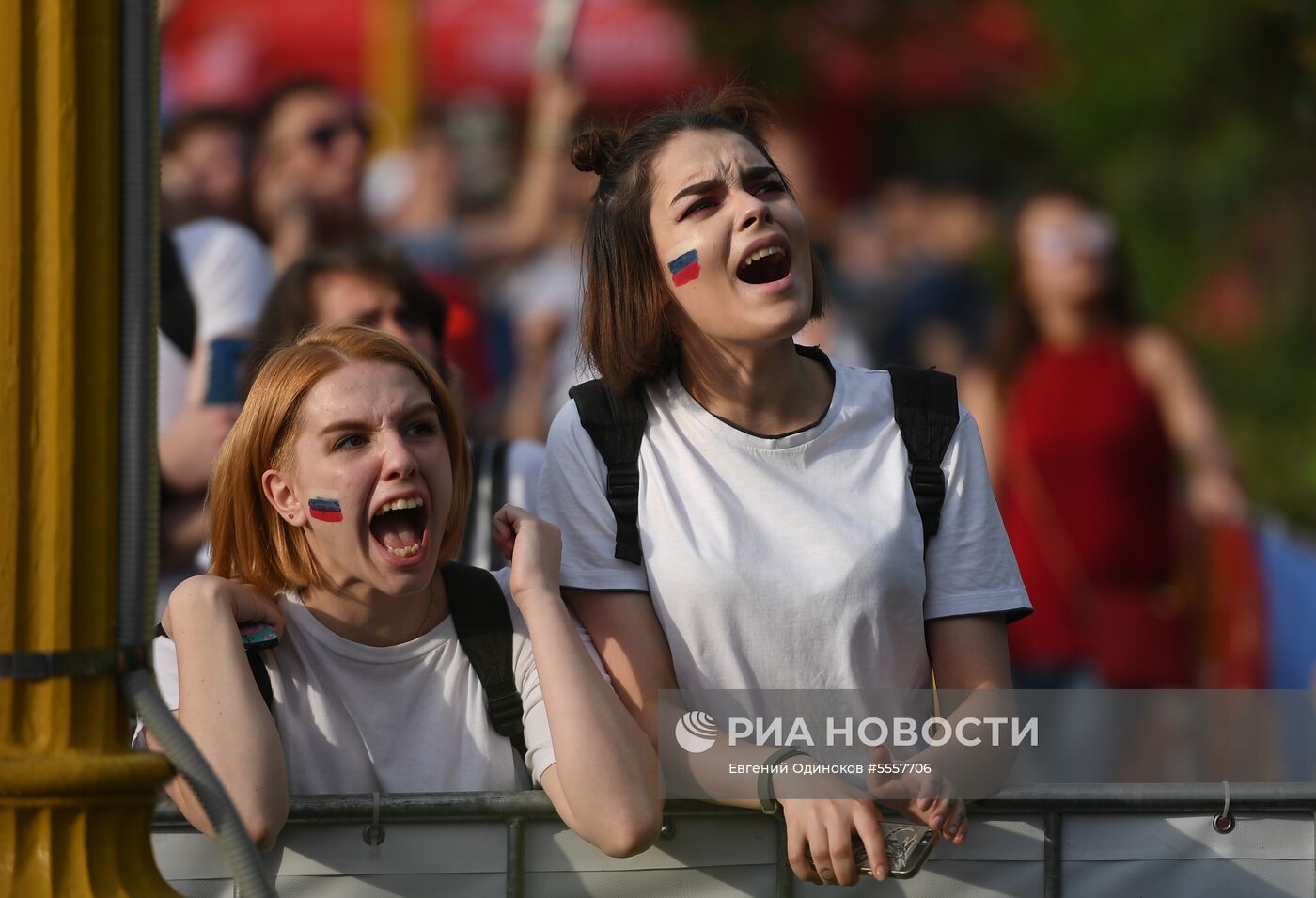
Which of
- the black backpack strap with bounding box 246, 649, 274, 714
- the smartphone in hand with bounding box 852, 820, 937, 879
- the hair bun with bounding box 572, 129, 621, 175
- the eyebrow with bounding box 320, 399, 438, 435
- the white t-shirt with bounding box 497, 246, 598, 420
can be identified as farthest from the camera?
the white t-shirt with bounding box 497, 246, 598, 420

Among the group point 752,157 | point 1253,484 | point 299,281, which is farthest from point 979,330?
point 752,157

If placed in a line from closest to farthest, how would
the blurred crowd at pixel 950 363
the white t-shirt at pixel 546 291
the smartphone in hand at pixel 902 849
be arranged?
1. the smartphone in hand at pixel 902 849
2. the blurred crowd at pixel 950 363
3. the white t-shirt at pixel 546 291

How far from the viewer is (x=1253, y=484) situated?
11195 mm

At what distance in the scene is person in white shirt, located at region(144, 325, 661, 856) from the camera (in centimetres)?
246

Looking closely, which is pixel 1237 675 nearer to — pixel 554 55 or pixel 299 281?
pixel 299 281

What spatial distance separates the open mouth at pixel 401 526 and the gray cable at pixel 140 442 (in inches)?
30.8

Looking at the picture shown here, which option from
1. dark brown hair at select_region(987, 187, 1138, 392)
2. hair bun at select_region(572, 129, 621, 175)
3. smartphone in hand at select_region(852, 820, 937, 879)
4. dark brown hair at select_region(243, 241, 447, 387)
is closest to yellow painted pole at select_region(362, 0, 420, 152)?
dark brown hair at select_region(987, 187, 1138, 392)

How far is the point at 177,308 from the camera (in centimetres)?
497

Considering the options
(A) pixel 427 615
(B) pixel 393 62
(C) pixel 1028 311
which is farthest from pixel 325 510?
(B) pixel 393 62

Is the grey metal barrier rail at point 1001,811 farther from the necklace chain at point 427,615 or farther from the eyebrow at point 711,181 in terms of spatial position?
the eyebrow at point 711,181

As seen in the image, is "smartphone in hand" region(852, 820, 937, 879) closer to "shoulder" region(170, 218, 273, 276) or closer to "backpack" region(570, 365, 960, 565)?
"backpack" region(570, 365, 960, 565)

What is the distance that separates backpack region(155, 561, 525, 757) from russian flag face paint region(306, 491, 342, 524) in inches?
8.7

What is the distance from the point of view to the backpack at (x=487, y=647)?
2.64 meters

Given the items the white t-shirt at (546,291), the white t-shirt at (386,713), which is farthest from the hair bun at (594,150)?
the white t-shirt at (546,291)
